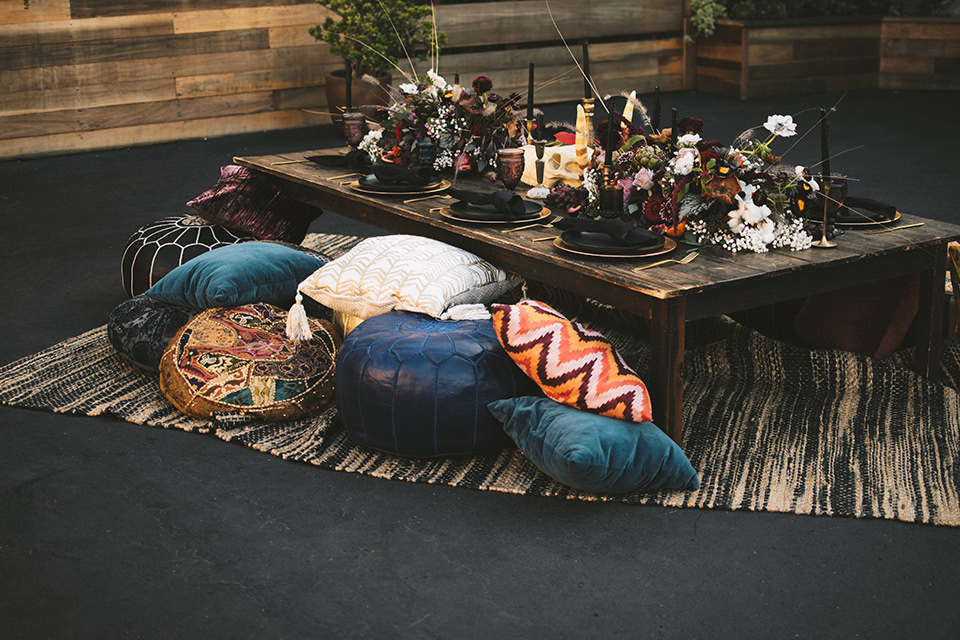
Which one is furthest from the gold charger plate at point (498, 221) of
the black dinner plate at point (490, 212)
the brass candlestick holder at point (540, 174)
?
the brass candlestick holder at point (540, 174)

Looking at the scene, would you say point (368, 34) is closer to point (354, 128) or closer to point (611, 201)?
point (354, 128)

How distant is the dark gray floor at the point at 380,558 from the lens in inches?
71.7

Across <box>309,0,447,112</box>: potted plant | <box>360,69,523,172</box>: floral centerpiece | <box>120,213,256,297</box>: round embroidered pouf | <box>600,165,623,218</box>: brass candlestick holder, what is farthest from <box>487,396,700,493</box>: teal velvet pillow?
<box>309,0,447,112</box>: potted plant

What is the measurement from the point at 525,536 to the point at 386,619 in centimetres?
41

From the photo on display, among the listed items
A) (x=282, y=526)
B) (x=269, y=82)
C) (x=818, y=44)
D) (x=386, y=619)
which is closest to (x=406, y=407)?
(x=282, y=526)

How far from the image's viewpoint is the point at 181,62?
6910 mm

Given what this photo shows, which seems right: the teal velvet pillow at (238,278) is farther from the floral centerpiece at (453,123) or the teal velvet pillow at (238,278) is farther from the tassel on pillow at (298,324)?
the floral centerpiece at (453,123)

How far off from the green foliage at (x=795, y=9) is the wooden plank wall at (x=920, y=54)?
0.21 meters

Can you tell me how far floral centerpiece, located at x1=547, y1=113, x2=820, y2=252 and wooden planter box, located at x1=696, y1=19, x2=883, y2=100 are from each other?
6133 mm

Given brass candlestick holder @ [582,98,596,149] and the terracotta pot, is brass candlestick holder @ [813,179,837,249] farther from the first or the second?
the terracotta pot

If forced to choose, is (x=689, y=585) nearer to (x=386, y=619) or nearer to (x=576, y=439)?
(x=576, y=439)

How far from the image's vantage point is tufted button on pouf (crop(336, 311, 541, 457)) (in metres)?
2.35

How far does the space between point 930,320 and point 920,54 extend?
22.1ft

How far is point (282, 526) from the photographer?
2.16 m
